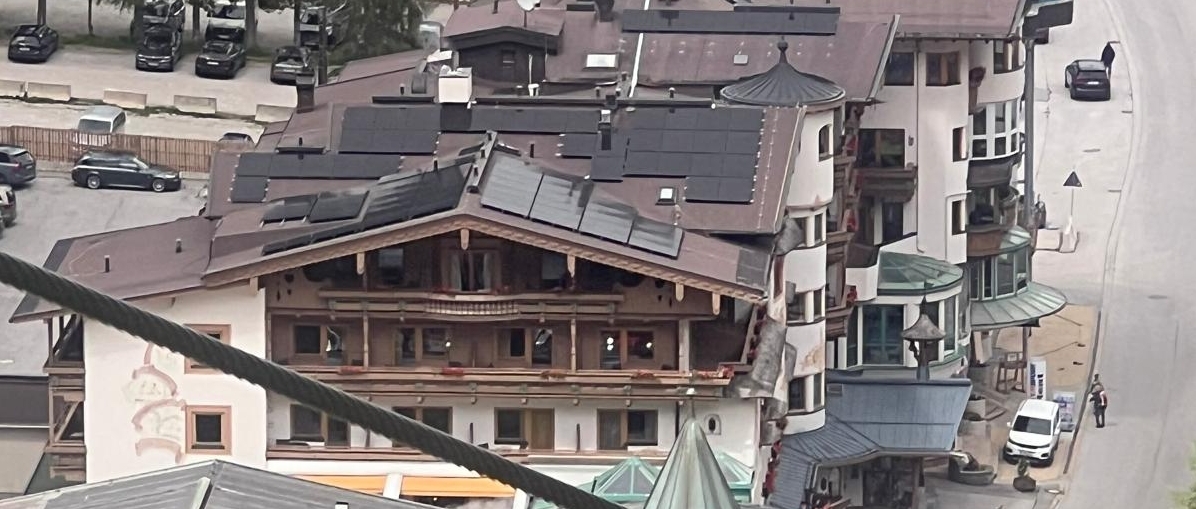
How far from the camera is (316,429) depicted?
193ft

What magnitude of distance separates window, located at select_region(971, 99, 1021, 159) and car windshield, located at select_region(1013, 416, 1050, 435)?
8299 mm

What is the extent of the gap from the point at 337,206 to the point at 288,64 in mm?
56967

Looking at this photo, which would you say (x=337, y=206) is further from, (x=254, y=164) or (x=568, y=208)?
(x=568, y=208)

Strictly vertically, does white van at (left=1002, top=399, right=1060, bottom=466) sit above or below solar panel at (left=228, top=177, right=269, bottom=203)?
below

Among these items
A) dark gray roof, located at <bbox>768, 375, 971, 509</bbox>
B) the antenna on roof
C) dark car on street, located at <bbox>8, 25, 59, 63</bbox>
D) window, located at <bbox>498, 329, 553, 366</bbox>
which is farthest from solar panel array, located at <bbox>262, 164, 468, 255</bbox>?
dark car on street, located at <bbox>8, 25, 59, 63</bbox>

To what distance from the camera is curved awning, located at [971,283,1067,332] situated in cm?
8100

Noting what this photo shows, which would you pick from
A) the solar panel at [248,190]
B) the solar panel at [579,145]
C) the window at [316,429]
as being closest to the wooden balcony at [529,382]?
the window at [316,429]

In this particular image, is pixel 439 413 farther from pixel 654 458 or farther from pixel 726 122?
pixel 726 122

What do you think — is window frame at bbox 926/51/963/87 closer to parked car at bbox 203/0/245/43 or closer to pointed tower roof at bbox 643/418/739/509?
parked car at bbox 203/0/245/43

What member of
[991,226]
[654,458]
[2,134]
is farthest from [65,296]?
[2,134]

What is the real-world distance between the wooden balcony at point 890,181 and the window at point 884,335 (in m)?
3.31

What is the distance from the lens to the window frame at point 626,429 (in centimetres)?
5766

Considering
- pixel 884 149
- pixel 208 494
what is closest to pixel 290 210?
pixel 208 494

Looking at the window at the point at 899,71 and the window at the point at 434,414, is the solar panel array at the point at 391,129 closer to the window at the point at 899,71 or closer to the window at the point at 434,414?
the window at the point at 434,414
